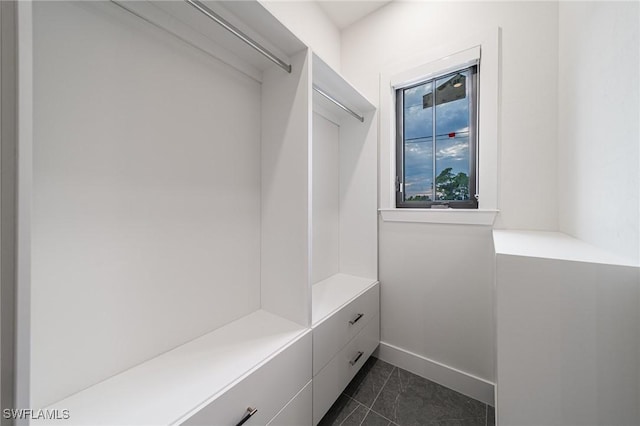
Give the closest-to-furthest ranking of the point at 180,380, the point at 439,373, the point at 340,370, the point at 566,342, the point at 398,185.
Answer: the point at 566,342 → the point at 180,380 → the point at 340,370 → the point at 439,373 → the point at 398,185

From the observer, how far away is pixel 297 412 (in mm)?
1066

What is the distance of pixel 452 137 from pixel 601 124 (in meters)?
0.88

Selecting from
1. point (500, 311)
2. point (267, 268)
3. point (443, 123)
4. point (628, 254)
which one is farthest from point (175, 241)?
point (443, 123)

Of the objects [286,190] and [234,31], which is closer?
[234,31]

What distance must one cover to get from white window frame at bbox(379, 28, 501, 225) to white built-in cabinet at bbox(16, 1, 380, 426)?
0.51 meters

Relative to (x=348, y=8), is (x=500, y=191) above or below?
below

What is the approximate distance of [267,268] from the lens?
1.33 meters

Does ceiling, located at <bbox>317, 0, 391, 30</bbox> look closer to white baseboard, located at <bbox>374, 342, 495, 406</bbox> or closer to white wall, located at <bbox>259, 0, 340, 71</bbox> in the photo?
Answer: white wall, located at <bbox>259, 0, 340, 71</bbox>

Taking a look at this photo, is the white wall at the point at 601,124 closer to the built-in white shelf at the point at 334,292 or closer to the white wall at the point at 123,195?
the built-in white shelf at the point at 334,292

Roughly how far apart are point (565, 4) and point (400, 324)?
2.10m

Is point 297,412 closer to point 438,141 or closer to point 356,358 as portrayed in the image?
point 356,358

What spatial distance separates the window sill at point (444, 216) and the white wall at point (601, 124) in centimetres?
34

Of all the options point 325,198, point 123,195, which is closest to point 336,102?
point 325,198

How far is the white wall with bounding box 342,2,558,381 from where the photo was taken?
1.32 metres
